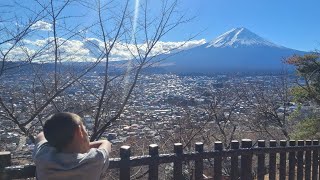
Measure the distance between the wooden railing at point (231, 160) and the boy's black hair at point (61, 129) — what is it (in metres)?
0.61

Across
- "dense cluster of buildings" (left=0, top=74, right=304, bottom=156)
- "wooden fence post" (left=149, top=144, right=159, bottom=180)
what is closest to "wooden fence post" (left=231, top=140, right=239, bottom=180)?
"wooden fence post" (left=149, top=144, right=159, bottom=180)

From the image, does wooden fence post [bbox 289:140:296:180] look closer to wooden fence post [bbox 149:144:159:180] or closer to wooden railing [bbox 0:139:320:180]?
wooden railing [bbox 0:139:320:180]

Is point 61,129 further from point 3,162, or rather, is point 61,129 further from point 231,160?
point 231,160

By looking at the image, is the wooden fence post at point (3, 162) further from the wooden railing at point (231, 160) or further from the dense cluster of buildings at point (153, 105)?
the dense cluster of buildings at point (153, 105)

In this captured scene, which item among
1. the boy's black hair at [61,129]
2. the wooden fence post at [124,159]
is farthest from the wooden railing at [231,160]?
the boy's black hair at [61,129]

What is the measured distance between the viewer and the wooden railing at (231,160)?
3131 millimetres

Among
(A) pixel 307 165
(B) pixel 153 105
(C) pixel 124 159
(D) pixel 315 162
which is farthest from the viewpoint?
(B) pixel 153 105

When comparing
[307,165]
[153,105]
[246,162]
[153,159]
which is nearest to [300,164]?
[307,165]

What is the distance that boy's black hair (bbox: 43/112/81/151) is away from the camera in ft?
7.42

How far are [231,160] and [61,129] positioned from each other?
2.31 m

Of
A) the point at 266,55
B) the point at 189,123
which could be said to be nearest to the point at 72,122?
the point at 189,123

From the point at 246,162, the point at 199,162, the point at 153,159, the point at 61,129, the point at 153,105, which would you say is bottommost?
the point at 153,105

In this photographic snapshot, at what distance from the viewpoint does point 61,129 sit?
2.26 meters

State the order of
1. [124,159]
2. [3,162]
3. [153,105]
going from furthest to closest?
1. [153,105]
2. [124,159]
3. [3,162]
